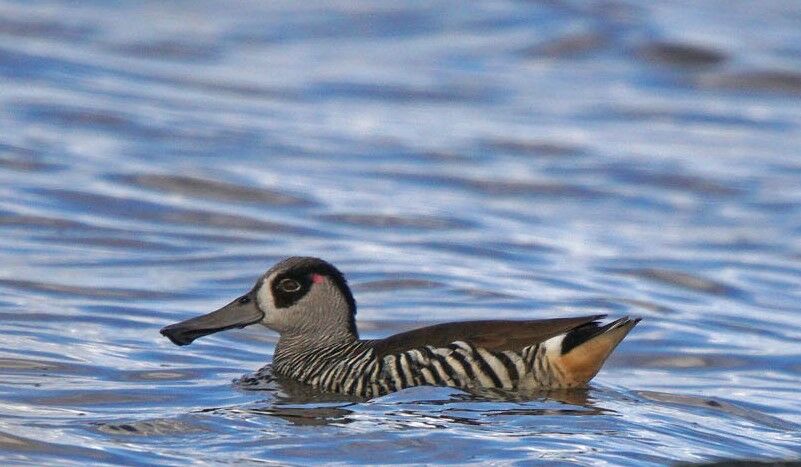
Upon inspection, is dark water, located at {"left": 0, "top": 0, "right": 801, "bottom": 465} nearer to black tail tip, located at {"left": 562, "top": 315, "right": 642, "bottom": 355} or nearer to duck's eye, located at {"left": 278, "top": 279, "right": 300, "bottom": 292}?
black tail tip, located at {"left": 562, "top": 315, "right": 642, "bottom": 355}

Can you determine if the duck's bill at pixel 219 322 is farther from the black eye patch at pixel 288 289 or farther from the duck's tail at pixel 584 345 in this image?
the duck's tail at pixel 584 345

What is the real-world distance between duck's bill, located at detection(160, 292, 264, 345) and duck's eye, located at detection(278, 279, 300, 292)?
0.22 meters

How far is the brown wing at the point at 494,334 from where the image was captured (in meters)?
9.98

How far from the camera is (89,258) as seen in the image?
15.1 meters

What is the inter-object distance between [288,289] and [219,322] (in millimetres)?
481

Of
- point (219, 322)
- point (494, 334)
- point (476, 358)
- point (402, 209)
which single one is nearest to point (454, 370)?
point (476, 358)

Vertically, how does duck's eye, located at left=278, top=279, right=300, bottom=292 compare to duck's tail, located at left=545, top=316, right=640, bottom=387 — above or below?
above

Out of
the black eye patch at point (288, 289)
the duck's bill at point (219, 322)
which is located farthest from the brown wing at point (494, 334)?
the duck's bill at point (219, 322)

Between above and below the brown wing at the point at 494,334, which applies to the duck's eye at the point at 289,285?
above

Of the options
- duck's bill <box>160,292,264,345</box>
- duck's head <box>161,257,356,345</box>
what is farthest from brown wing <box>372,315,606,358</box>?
duck's bill <box>160,292,264,345</box>

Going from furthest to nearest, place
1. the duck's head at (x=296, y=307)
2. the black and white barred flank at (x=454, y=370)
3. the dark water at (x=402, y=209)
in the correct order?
1. the duck's head at (x=296, y=307)
2. the black and white barred flank at (x=454, y=370)
3. the dark water at (x=402, y=209)

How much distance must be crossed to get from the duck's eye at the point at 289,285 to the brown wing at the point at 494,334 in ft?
2.87

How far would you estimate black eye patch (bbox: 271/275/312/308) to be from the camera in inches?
424

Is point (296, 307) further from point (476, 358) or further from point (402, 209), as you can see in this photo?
point (402, 209)
